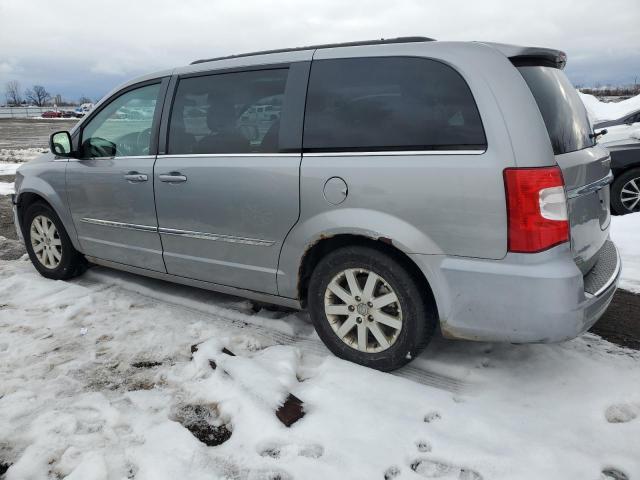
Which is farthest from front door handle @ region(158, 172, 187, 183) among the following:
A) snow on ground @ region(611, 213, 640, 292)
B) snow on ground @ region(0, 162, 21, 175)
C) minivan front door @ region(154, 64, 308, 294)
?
snow on ground @ region(0, 162, 21, 175)

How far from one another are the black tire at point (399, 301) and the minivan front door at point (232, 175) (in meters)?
0.36

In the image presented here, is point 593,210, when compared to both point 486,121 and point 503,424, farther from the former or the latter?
point 503,424

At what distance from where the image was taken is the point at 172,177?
12.1 feet

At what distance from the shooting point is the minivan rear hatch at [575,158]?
267 centimetres

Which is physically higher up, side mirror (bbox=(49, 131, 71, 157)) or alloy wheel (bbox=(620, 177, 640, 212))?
side mirror (bbox=(49, 131, 71, 157))

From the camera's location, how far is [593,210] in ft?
9.48

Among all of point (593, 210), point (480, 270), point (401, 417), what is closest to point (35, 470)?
point (401, 417)

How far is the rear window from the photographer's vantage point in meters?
2.71

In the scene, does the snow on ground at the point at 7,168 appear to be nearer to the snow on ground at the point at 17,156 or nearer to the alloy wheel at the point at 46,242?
the snow on ground at the point at 17,156

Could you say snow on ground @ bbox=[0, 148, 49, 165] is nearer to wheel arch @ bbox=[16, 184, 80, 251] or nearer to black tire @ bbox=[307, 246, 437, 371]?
wheel arch @ bbox=[16, 184, 80, 251]

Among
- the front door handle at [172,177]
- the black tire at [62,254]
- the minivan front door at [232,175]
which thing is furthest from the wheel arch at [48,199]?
the front door handle at [172,177]

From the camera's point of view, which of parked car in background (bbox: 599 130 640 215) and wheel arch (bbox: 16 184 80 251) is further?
parked car in background (bbox: 599 130 640 215)

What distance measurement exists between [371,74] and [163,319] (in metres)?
2.30

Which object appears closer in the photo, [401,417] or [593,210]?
[401,417]
